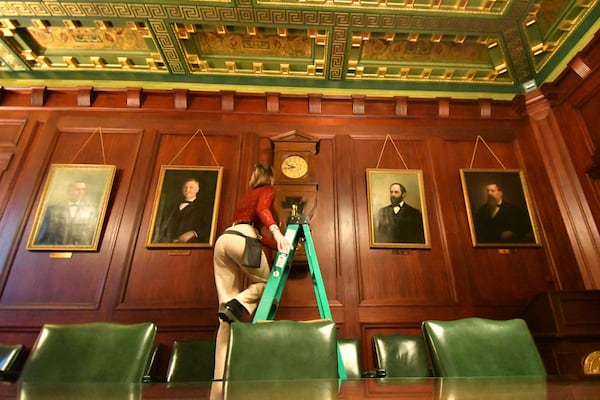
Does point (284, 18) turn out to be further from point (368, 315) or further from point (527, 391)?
point (527, 391)

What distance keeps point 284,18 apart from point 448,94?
2178 mm

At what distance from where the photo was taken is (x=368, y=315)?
2877 millimetres

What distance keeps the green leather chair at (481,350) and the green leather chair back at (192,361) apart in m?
1.72

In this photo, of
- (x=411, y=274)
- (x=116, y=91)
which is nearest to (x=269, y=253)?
(x=411, y=274)

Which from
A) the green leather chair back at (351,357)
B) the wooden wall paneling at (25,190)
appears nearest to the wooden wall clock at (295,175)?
the green leather chair back at (351,357)

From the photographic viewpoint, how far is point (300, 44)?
376 cm

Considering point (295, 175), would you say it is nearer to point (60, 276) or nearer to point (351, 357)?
point (351, 357)

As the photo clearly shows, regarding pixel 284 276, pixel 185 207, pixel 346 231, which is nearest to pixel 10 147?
pixel 185 207

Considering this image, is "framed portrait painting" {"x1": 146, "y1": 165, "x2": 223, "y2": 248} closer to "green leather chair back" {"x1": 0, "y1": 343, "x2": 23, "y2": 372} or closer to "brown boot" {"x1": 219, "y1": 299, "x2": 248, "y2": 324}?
"brown boot" {"x1": 219, "y1": 299, "x2": 248, "y2": 324}

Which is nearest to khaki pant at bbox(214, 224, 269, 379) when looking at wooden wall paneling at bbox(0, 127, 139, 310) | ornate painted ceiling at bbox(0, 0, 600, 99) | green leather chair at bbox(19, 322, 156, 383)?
green leather chair at bbox(19, 322, 156, 383)

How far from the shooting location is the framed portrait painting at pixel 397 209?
3172mm

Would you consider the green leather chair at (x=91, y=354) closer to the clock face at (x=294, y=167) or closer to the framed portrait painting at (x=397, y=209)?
the clock face at (x=294, y=167)

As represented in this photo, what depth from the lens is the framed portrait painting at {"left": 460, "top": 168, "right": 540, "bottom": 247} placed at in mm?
3219

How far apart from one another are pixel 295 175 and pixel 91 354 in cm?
215
